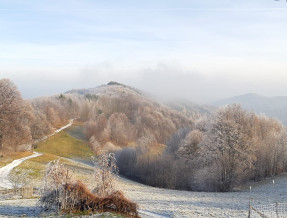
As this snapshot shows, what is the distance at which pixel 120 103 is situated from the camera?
167125 millimetres

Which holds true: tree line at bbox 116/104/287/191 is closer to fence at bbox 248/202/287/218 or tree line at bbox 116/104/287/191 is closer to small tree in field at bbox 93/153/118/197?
fence at bbox 248/202/287/218

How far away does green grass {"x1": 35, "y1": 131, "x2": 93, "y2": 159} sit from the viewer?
70.1 metres

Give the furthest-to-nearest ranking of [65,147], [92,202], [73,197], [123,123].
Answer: [123,123] < [65,147] < [92,202] < [73,197]

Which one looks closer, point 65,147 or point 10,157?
point 10,157

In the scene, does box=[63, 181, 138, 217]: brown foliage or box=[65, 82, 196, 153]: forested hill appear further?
box=[65, 82, 196, 153]: forested hill

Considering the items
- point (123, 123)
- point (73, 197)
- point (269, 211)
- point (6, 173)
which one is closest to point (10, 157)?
point (6, 173)

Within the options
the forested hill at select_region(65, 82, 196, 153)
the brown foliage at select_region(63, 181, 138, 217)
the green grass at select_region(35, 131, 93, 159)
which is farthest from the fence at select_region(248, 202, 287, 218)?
the green grass at select_region(35, 131, 93, 159)

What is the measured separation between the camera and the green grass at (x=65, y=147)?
70125mm

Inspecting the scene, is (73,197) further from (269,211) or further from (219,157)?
(219,157)

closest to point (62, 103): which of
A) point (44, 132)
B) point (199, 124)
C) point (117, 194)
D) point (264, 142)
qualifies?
point (44, 132)

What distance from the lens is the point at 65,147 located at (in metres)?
76.1

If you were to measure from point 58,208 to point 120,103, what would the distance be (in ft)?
499

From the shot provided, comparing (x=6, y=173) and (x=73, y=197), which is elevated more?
(x=73, y=197)

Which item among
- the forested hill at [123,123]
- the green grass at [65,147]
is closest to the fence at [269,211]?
the forested hill at [123,123]
